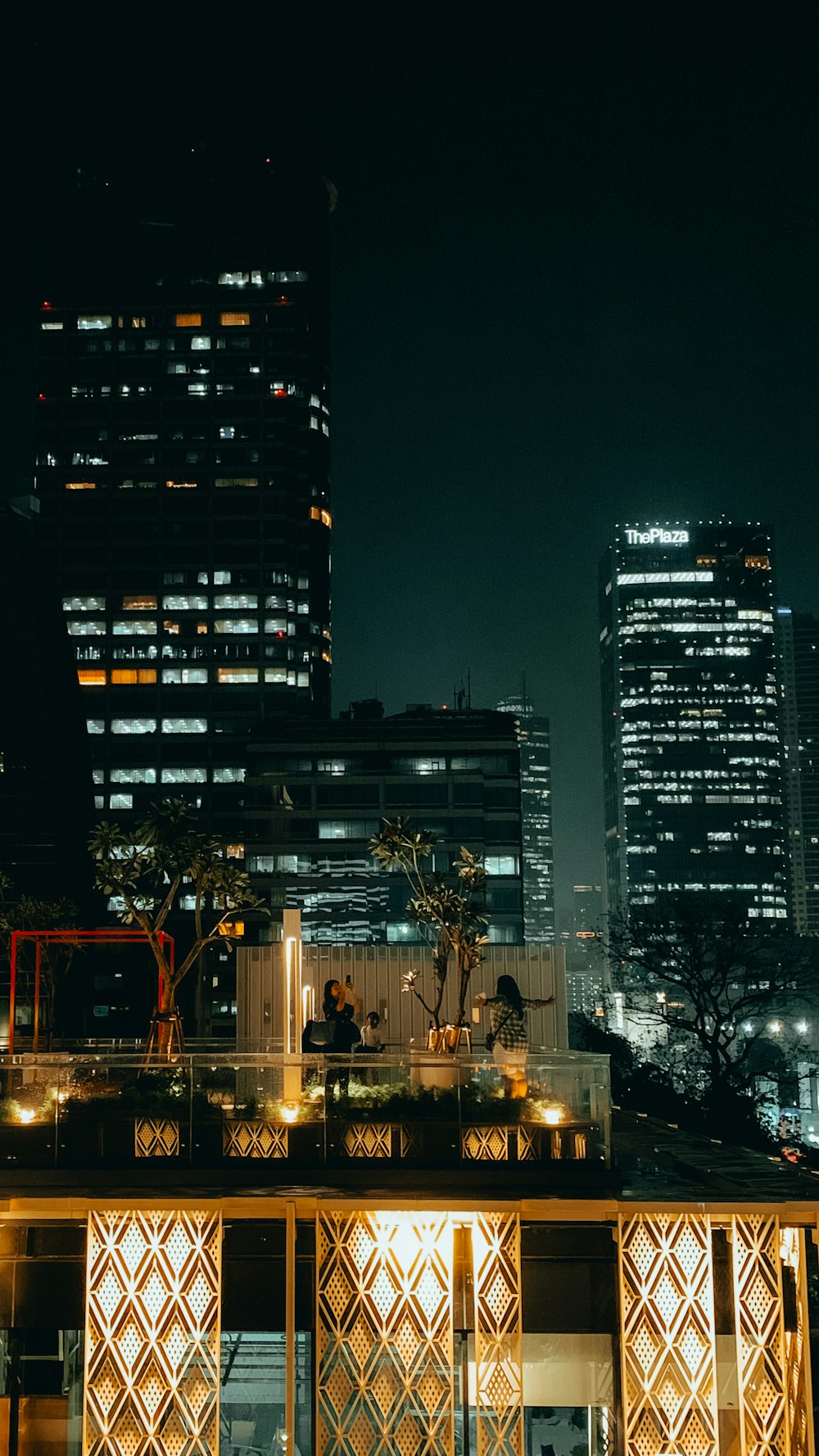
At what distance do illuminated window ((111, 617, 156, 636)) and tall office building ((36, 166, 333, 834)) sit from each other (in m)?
0.15

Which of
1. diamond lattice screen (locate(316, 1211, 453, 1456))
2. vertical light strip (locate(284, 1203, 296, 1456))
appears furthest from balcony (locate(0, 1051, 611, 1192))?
vertical light strip (locate(284, 1203, 296, 1456))

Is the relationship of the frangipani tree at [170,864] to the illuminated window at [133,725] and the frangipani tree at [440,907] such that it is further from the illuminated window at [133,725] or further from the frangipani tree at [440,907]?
the illuminated window at [133,725]

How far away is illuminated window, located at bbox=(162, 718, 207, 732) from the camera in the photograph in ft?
332

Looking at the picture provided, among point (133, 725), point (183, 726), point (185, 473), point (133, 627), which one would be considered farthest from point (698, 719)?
point (133, 725)

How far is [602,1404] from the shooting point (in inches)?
366

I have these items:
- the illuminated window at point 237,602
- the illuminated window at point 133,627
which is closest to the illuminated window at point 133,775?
the illuminated window at point 133,627

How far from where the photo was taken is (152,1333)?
29.3ft

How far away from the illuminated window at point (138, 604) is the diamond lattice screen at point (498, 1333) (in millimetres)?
97705

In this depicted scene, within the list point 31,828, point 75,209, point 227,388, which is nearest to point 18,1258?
point 31,828

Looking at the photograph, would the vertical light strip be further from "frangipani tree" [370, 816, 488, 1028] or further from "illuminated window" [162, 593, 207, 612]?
"illuminated window" [162, 593, 207, 612]

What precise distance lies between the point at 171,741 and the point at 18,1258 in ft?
305

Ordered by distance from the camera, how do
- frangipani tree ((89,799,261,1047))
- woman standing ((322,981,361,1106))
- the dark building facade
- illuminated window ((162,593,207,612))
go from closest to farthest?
woman standing ((322,981,361,1106)) < frangipani tree ((89,799,261,1047)) < the dark building facade < illuminated window ((162,593,207,612))

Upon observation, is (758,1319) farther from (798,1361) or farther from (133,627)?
(133,627)

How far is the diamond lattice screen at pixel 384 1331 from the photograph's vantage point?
886 centimetres
